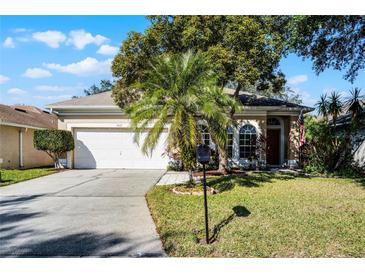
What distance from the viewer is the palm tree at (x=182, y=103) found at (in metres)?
8.51

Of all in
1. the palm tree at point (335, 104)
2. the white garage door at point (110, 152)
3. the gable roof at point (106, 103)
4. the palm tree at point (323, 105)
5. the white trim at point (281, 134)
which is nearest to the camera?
the palm tree at point (335, 104)

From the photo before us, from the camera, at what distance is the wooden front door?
58.0 ft

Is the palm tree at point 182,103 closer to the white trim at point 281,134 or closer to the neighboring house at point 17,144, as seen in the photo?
the white trim at point 281,134

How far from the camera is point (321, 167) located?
14133 millimetres

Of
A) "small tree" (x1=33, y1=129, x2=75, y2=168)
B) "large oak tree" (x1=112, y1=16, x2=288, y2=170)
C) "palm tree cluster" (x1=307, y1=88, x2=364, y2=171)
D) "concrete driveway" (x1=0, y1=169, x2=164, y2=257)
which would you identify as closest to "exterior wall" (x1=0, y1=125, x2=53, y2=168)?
"small tree" (x1=33, y1=129, x2=75, y2=168)

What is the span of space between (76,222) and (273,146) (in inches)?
544

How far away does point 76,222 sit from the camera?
6391 millimetres

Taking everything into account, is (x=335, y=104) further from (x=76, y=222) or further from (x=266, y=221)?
(x=76, y=222)

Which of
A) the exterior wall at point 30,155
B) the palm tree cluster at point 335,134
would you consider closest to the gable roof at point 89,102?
the exterior wall at point 30,155

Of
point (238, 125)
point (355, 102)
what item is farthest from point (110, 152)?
point (355, 102)

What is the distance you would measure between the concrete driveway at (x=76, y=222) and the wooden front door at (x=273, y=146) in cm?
970
